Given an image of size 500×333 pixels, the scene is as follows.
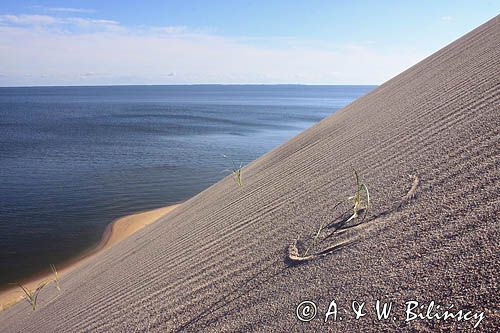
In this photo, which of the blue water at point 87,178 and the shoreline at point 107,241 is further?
the blue water at point 87,178

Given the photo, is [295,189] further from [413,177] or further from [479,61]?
[479,61]

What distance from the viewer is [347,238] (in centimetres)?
176

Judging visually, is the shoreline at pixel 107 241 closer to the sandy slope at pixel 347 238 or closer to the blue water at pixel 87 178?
the blue water at pixel 87 178

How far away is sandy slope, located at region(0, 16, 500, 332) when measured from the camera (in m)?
1.30

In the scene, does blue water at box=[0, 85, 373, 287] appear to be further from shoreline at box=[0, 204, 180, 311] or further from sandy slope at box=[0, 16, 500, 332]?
sandy slope at box=[0, 16, 500, 332]

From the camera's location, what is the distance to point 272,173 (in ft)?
12.4

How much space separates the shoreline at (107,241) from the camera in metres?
7.41

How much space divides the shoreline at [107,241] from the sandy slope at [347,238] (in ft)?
12.9

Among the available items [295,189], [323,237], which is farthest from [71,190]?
[323,237]

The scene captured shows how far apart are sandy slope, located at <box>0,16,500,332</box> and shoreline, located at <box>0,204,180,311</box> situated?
394 centimetres

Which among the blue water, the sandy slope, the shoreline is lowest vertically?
the sandy slope

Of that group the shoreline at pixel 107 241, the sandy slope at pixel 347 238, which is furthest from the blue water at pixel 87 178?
the sandy slope at pixel 347 238

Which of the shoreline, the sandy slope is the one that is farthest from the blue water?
the sandy slope

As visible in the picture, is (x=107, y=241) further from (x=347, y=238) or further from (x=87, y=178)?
(x=347, y=238)
